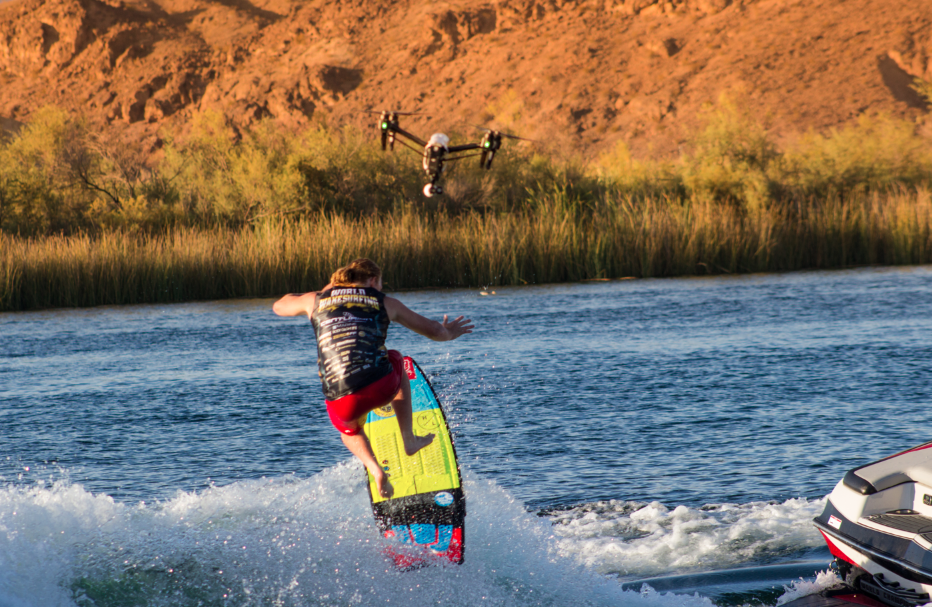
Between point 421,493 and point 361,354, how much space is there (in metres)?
1.00

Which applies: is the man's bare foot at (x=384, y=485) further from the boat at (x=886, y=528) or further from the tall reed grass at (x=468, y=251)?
the tall reed grass at (x=468, y=251)

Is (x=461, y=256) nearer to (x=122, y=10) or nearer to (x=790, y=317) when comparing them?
(x=790, y=317)

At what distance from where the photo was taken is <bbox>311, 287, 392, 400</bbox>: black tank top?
524 cm

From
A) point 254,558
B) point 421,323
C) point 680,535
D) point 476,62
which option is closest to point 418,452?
point 421,323

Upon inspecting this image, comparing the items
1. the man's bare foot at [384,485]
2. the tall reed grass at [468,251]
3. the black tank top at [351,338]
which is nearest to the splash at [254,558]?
the man's bare foot at [384,485]

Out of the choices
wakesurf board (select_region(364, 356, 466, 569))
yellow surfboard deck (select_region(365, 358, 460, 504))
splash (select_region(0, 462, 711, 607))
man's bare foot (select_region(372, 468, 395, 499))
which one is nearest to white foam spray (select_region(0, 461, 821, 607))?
splash (select_region(0, 462, 711, 607))

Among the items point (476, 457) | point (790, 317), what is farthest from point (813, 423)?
point (790, 317)

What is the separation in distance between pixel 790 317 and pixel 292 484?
1095 centimetres

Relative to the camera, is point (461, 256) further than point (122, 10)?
No

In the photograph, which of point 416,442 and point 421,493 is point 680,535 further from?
point 416,442

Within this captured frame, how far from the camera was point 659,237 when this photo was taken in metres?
21.8

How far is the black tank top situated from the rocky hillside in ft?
166

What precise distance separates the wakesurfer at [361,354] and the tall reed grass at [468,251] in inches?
572

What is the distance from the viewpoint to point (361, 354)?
206 inches
